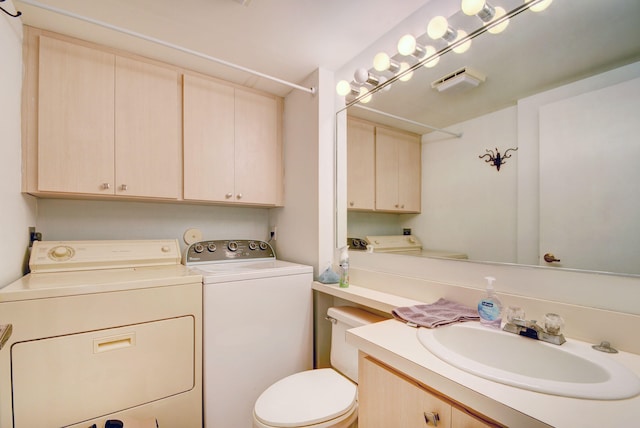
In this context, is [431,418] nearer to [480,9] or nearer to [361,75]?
[480,9]

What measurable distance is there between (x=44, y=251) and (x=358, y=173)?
6.30 feet

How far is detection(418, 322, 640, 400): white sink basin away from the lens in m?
0.66

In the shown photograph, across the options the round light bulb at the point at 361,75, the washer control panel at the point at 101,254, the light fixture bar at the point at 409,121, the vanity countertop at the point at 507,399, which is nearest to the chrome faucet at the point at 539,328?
the vanity countertop at the point at 507,399

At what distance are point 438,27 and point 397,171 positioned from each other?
74 cm

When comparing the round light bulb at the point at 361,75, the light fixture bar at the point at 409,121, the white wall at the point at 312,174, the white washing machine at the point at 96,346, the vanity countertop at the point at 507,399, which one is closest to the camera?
the vanity countertop at the point at 507,399

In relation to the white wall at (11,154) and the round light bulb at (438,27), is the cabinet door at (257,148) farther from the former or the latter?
the round light bulb at (438,27)

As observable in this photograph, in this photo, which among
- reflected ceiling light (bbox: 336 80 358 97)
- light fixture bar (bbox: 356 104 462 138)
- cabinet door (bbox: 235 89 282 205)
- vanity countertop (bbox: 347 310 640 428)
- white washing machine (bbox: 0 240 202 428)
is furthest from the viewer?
cabinet door (bbox: 235 89 282 205)

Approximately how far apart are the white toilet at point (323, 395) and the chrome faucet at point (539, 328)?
0.66 meters

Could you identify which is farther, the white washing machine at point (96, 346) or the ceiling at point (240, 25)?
the ceiling at point (240, 25)

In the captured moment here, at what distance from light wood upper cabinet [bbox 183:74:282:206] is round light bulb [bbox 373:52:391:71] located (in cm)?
98

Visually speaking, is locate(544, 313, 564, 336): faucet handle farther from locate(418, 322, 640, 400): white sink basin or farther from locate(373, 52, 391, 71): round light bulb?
locate(373, 52, 391, 71): round light bulb

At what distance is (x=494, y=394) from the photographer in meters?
0.66

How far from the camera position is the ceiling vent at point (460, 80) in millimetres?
Answer: 1304

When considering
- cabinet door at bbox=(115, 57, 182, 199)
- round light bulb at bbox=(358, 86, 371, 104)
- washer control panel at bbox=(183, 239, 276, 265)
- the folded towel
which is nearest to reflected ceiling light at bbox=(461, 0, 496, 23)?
round light bulb at bbox=(358, 86, 371, 104)
